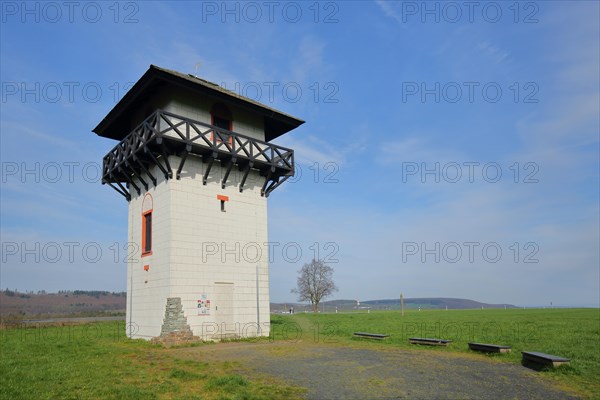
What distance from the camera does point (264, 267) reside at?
2111 centimetres

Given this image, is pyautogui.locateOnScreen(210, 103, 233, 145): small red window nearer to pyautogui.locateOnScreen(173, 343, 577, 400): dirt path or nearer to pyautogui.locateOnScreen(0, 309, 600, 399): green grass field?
pyautogui.locateOnScreen(173, 343, 577, 400): dirt path

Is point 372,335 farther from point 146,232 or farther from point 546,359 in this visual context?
point 146,232

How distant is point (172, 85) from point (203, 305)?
987 centimetres

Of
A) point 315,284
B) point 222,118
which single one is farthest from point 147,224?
point 315,284

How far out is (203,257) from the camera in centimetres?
1861

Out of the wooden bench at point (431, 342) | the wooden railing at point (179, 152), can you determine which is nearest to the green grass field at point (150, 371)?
the wooden bench at point (431, 342)

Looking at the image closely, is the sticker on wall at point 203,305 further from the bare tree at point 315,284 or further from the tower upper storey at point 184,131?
the bare tree at point 315,284

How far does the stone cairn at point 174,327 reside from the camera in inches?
665

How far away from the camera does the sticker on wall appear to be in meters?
18.0

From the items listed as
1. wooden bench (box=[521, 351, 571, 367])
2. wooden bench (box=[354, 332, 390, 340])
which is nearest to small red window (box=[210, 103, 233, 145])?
wooden bench (box=[354, 332, 390, 340])

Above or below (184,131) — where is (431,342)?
below

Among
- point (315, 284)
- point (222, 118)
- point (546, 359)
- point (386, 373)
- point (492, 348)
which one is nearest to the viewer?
point (386, 373)

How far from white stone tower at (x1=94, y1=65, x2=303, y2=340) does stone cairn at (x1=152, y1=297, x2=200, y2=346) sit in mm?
40

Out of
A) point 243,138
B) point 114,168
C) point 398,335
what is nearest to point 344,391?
point 398,335
